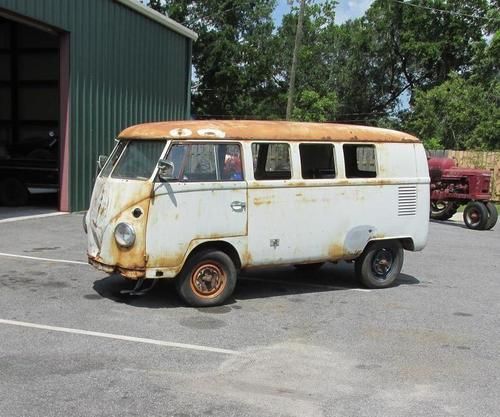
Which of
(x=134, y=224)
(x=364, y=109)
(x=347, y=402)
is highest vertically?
(x=364, y=109)

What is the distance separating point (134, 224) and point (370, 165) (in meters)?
3.36

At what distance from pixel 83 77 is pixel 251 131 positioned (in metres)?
9.38

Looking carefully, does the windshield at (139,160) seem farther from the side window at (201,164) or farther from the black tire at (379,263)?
the black tire at (379,263)

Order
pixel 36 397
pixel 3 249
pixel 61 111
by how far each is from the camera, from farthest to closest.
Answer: pixel 61 111 < pixel 3 249 < pixel 36 397

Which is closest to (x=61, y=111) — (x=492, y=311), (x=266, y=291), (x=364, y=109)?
(x=266, y=291)

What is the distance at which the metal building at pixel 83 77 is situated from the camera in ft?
48.6

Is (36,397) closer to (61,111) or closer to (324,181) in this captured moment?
(324,181)

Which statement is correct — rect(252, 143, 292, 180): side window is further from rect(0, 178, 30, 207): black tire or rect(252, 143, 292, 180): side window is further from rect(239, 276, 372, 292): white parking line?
rect(0, 178, 30, 207): black tire

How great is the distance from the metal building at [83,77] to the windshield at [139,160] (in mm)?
7140

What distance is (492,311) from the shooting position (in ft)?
24.5

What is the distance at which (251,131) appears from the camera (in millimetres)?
7207

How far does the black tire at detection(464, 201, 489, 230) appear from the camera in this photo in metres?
16.4

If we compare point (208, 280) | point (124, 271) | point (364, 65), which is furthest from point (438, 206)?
point (364, 65)

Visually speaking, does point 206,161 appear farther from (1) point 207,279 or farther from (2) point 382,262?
(2) point 382,262
